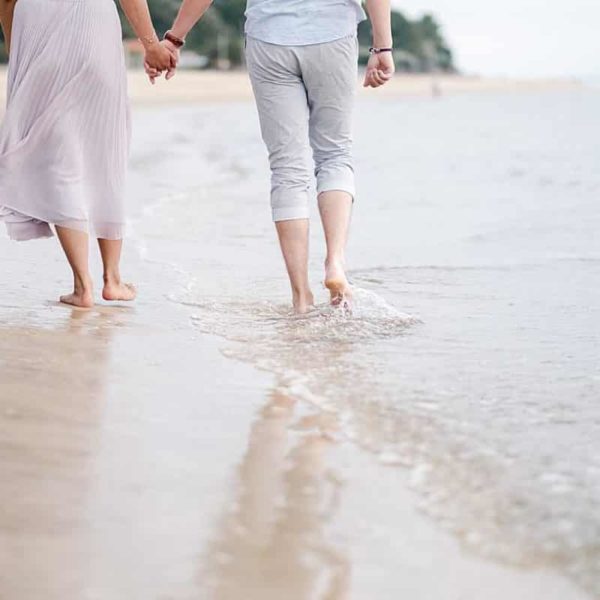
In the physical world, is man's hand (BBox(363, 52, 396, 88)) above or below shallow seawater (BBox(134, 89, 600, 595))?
above

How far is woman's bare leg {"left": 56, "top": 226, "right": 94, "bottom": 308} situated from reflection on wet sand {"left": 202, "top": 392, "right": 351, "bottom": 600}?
1.69m

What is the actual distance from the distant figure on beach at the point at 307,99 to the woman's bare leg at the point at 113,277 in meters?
0.58

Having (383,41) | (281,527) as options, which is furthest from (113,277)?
(281,527)

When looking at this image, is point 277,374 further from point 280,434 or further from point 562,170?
point 562,170

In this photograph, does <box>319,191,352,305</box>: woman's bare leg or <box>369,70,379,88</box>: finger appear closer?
<box>319,191,352,305</box>: woman's bare leg

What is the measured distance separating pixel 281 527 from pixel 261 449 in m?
0.49

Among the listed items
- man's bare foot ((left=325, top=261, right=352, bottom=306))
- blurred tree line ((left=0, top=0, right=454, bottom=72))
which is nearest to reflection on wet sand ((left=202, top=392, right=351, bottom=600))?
man's bare foot ((left=325, top=261, right=352, bottom=306))

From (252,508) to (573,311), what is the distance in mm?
2429

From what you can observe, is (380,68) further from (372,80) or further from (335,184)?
(335,184)

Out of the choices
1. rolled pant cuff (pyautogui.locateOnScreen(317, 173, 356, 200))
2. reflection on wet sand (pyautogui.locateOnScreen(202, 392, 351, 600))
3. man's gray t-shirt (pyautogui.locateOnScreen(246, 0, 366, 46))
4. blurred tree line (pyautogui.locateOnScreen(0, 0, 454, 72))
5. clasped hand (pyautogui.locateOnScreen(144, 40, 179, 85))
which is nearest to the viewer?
reflection on wet sand (pyautogui.locateOnScreen(202, 392, 351, 600))

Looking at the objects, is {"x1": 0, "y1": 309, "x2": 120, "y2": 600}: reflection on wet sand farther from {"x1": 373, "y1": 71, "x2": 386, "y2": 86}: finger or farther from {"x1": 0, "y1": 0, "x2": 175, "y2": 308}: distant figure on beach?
{"x1": 373, "y1": 71, "x2": 386, "y2": 86}: finger

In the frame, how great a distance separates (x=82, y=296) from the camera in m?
4.42

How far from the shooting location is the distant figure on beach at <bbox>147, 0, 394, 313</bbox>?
4211 mm

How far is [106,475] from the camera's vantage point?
2463 millimetres
